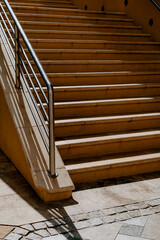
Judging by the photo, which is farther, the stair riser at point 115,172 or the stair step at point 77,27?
the stair step at point 77,27

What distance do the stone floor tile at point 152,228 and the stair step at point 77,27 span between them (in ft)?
14.3

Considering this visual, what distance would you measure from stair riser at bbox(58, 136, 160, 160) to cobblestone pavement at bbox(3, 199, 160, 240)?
102cm

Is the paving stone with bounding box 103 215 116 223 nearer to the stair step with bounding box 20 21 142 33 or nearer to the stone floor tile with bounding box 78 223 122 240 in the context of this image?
the stone floor tile with bounding box 78 223 122 240

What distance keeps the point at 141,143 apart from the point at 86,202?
4.80ft

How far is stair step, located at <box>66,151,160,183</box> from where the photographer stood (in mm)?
3736

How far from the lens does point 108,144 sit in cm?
418

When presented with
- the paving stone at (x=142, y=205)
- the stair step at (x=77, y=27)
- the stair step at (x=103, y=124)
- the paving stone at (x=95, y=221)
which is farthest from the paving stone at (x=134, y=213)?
the stair step at (x=77, y=27)

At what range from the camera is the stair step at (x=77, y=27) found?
6.04 meters

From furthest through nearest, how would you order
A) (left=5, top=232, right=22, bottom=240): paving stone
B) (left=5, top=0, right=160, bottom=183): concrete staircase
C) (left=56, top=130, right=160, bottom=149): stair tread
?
(left=5, top=0, right=160, bottom=183): concrete staircase, (left=56, top=130, right=160, bottom=149): stair tread, (left=5, top=232, right=22, bottom=240): paving stone

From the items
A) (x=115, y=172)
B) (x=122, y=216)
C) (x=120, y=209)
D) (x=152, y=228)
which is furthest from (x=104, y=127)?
(x=152, y=228)

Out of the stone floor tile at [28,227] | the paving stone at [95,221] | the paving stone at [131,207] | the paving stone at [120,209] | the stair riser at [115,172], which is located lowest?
the stair riser at [115,172]

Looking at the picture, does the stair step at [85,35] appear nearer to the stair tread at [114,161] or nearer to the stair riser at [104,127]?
the stair riser at [104,127]

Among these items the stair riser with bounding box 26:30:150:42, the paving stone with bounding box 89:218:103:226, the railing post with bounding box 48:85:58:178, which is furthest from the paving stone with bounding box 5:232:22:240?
the stair riser with bounding box 26:30:150:42

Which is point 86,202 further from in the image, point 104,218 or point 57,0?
point 57,0
